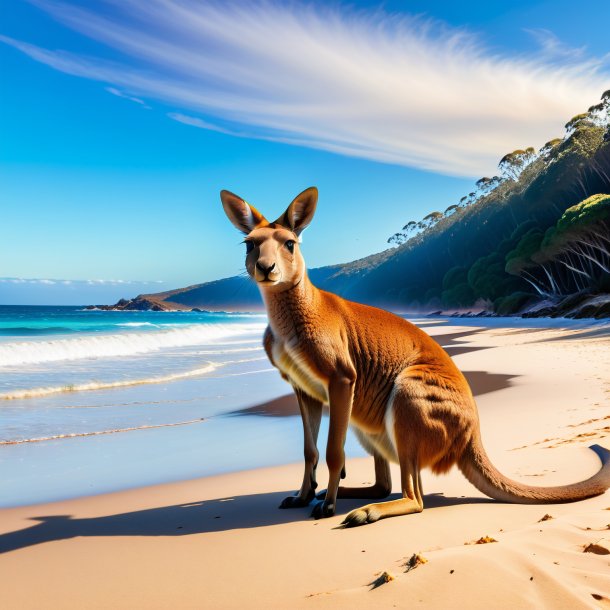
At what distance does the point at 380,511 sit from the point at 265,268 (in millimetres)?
1586

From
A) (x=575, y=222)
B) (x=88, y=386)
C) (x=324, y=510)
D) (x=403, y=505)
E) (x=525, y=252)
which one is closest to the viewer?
(x=403, y=505)

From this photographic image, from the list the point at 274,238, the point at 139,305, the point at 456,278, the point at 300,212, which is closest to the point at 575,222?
the point at 456,278

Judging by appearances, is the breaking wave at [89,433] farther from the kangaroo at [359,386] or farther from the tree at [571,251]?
the tree at [571,251]

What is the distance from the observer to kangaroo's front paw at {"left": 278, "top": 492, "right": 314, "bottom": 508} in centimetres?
402

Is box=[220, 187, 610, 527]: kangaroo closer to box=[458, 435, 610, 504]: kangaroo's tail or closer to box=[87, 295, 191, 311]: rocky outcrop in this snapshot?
box=[458, 435, 610, 504]: kangaroo's tail

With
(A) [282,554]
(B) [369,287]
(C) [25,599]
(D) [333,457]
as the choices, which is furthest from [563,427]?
(B) [369,287]

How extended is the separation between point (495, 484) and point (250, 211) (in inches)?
90.7

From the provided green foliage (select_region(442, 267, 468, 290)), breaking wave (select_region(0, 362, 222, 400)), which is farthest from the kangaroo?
green foliage (select_region(442, 267, 468, 290))

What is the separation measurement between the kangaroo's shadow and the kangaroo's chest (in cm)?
81

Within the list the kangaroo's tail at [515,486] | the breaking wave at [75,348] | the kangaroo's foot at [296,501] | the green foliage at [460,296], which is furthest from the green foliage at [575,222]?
the kangaroo's foot at [296,501]

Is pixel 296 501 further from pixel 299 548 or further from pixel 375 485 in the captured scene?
pixel 299 548

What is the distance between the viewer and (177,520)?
3842mm

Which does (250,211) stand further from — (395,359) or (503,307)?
(503,307)

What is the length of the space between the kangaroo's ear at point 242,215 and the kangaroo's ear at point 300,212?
0.15 meters
